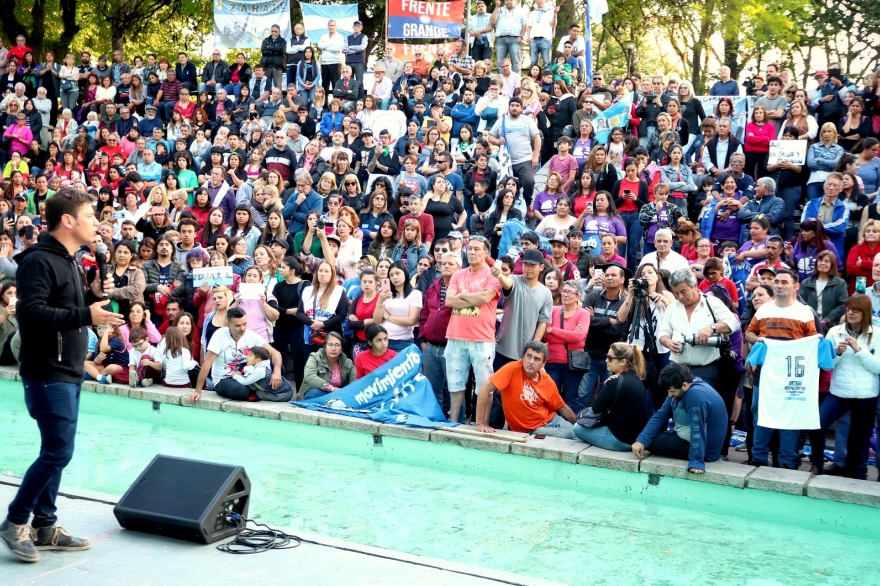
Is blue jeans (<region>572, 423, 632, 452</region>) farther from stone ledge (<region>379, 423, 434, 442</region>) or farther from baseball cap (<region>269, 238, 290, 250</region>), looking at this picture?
baseball cap (<region>269, 238, 290, 250</region>)

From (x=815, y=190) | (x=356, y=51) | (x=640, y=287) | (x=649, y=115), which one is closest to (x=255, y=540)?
(x=640, y=287)

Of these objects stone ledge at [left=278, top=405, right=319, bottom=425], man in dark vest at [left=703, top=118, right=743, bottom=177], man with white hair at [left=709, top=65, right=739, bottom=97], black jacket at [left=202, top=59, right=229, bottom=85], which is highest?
black jacket at [left=202, top=59, right=229, bottom=85]

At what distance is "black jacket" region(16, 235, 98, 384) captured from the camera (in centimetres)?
462

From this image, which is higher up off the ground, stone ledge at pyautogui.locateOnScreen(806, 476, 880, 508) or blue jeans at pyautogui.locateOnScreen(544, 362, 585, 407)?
blue jeans at pyautogui.locateOnScreen(544, 362, 585, 407)

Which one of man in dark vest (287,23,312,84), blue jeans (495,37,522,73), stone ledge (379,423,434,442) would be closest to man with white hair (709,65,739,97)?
blue jeans (495,37,522,73)

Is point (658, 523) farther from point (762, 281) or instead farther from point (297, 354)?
point (297, 354)

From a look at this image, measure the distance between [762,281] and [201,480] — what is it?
5659 mm

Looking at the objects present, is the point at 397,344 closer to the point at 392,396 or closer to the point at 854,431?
the point at 392,396

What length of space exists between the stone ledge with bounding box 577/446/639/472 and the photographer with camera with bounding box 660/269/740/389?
984 mm

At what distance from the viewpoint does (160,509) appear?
5105 millimetres

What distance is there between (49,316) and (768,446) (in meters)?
5.70

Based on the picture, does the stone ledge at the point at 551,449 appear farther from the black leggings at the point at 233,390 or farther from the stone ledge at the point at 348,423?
the black leggings at the point at 233,390

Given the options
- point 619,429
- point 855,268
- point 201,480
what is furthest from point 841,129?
point 201,480

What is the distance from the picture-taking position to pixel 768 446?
7.92 meters
